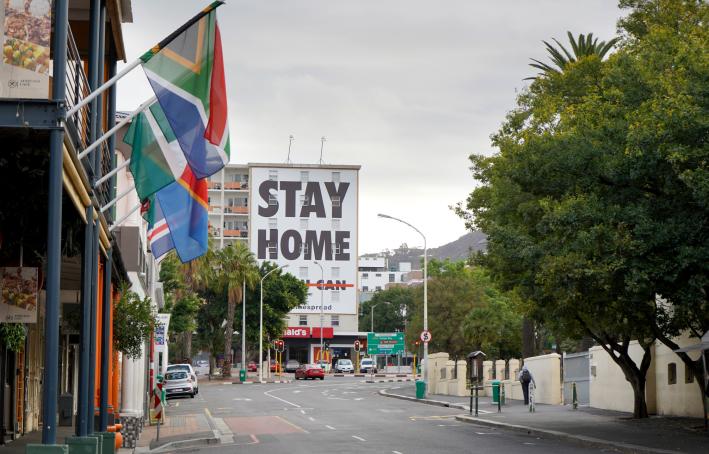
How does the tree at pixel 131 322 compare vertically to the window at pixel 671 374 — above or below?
above

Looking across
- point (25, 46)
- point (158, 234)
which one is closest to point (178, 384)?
point (158, 234)

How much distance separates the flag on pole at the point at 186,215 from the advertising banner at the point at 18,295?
11.8 feet

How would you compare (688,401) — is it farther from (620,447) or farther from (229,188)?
(229,188)

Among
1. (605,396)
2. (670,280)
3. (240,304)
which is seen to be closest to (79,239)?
(670,280)

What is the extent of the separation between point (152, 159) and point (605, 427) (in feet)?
60.1

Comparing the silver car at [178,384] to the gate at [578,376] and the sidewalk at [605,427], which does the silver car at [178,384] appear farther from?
the gate at [578,376]

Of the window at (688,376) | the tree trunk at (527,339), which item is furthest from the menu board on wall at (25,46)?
the tree trunk at (527,339)

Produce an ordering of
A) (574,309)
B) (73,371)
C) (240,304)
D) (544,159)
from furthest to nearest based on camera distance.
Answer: (240,304) < (73,371) < (574,309) < (544,159)

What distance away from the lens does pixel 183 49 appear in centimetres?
1345

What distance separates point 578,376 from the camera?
4434cm

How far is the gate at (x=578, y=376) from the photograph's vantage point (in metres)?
43.0

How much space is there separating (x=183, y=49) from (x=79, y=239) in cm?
477

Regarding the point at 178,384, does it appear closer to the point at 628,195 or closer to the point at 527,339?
the point at 527,339

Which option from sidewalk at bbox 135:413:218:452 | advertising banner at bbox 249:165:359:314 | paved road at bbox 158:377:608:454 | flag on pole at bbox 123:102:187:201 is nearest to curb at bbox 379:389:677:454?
paved road at bbox 158:377:608:454
